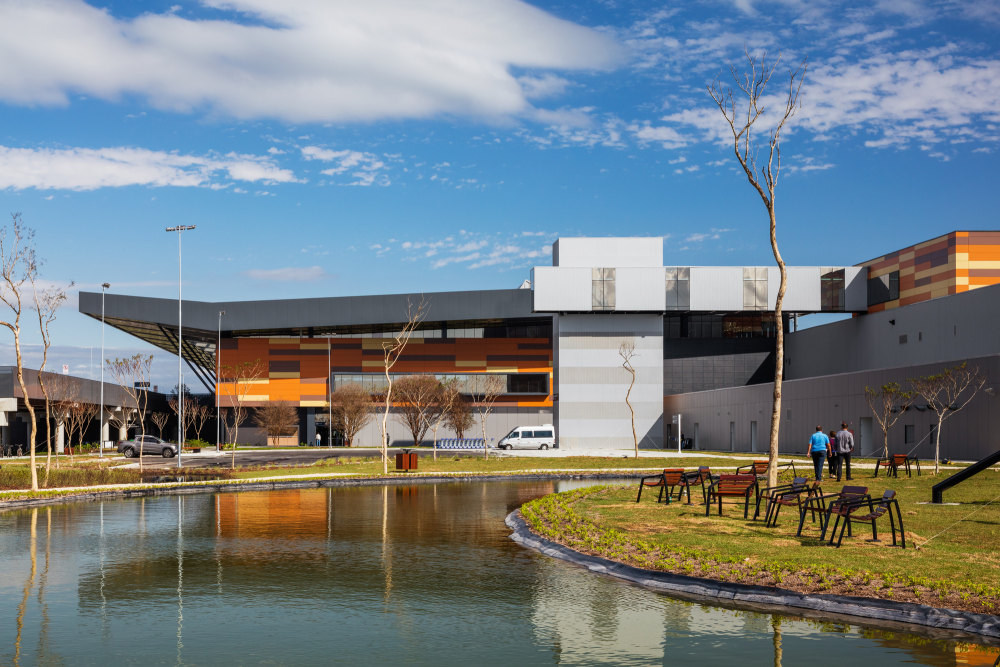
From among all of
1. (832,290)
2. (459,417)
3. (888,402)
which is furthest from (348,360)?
(888,402)

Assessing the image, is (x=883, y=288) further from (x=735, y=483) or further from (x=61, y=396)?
(x=61, y=396)

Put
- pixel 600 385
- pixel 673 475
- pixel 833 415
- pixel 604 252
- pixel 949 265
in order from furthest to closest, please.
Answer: pixel 604 252 < pixel 600 385 < pixel 949 265 < pixel 833 415 < pixel 673 475

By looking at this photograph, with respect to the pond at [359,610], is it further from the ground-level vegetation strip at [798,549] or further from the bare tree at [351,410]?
the bare tree at [351,410]

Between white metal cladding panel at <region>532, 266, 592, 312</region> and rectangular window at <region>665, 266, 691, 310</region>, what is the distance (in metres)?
6.54

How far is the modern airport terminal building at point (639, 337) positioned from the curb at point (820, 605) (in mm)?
36601

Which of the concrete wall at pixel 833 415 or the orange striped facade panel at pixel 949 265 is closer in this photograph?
the concrete wall at pixel 833 415

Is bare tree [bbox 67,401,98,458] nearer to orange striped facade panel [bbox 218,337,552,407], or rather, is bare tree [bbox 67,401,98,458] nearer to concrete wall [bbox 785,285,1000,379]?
orange striped facade panel [bbox 218,337,552,407]

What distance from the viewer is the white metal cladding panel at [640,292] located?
6975 centimetres

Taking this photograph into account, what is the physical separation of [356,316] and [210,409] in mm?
24479

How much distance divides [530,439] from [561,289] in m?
12.5

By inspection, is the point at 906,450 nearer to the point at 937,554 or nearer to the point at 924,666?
the point at 937,554

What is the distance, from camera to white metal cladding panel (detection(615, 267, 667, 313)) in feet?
229

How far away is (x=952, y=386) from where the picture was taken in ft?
120

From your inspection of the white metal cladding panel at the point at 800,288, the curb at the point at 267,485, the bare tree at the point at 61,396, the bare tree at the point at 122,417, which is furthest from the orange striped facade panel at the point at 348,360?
the curb at the point at 267,485
